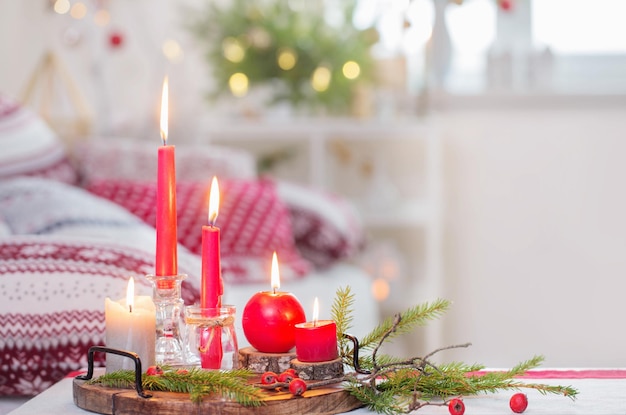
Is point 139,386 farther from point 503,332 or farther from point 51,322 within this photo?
point 503,332

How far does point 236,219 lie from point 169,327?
123 cm

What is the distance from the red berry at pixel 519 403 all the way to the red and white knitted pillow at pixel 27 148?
165 centimetres

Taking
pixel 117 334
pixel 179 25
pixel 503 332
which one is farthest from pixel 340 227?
pixel 117 334

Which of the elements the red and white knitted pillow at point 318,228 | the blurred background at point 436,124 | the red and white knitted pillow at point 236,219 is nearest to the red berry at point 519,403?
the red and white knitted pillow at point 236,219

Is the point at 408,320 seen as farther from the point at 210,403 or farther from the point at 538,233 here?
the point at 538,233

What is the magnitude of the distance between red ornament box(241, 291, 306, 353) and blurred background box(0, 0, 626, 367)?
2.09 meters

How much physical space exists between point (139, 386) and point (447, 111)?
246 centimetres

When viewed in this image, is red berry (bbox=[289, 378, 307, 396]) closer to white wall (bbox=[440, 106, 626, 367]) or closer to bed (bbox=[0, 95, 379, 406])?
bed (bbox=[0, 95, 379, 406])

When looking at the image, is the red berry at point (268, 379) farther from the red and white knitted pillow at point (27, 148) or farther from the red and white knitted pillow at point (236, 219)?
the red and white knitted pillow at point (27, 148)

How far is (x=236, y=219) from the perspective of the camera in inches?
84.5

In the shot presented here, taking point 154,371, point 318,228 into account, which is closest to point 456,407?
point 154,371

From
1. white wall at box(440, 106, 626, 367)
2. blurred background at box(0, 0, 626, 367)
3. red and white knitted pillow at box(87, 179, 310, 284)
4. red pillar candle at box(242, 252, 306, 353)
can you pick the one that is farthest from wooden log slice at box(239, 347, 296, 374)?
white wall at box(440, 106, 626, 367)

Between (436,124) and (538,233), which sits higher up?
(436,124)

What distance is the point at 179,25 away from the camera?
322 centimetres
